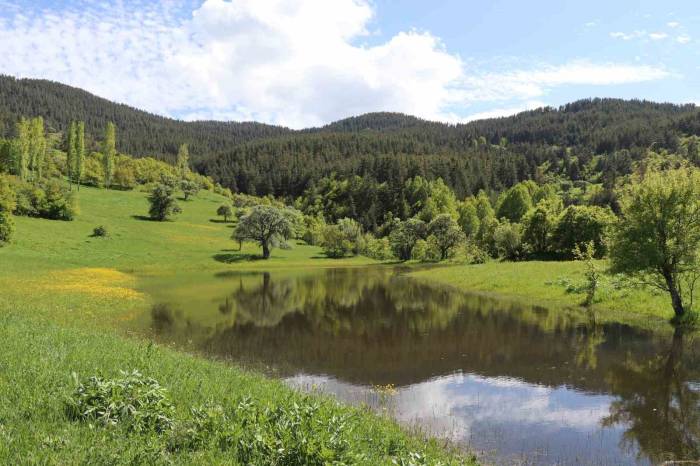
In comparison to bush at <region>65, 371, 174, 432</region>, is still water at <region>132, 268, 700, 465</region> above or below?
below

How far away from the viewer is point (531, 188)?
164875 millimetres

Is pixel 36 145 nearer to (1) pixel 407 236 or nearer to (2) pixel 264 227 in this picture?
(2) pixel 264 227

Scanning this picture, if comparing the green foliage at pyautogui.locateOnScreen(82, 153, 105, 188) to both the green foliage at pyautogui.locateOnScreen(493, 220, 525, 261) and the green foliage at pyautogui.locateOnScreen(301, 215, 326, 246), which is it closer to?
the green foliage at pyautogui.locateOnScreen(301, 215, 326, 246)

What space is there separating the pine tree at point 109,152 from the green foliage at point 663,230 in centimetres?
14095

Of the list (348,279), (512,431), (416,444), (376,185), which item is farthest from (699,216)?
(376,185)

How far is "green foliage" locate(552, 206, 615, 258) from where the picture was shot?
7431cm

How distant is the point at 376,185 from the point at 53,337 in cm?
18581

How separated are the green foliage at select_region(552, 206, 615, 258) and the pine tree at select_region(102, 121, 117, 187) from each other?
125m

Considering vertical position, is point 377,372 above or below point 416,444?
below

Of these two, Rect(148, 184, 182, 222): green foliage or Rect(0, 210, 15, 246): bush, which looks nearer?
Rect(0, 210, 15, 246): bush

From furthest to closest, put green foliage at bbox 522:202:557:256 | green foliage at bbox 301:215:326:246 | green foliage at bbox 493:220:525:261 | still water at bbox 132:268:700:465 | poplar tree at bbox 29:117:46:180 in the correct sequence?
1. green foliage at bbox 301:215:326:246
2. poplar tree at bbox 29:117:46:180
3. green foliage at bbox 493:220:525:261
4. green foliage at bbox 522:202:557:256
5. still water at bbox 132:268:700:465

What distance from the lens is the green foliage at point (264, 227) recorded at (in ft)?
331

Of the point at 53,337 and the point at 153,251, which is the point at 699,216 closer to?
the point at 53,337

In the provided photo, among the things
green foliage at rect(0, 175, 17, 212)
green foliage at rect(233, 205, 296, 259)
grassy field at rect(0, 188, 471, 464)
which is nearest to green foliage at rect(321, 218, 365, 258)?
green foliage at rect(233, 205, 296, 259)
